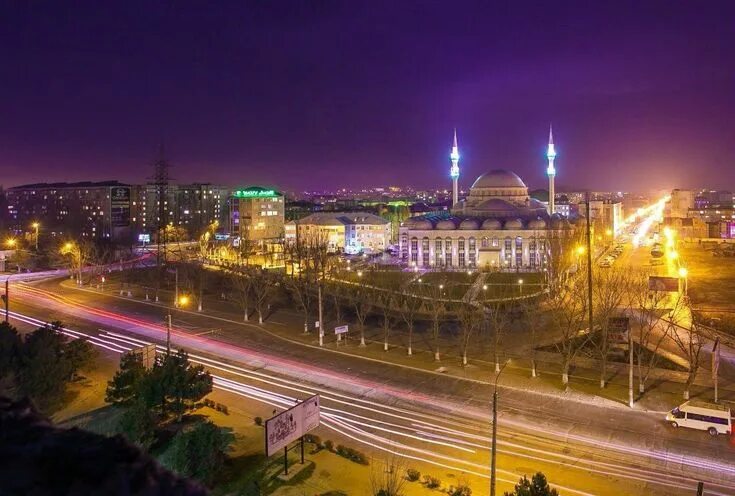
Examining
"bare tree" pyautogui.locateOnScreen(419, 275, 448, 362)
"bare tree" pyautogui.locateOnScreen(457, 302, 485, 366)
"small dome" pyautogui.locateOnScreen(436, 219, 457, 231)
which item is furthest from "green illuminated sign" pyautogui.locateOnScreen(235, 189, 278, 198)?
"bare tree" pyautogui.locateOnScreen(457, 302, 485, 366)

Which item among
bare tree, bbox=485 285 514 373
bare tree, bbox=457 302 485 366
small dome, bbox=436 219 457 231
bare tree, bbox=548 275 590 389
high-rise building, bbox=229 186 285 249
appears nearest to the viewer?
bare tree, bbox=548 275 590 389

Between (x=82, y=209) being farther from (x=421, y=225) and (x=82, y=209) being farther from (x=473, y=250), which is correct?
(x=473, y=250)

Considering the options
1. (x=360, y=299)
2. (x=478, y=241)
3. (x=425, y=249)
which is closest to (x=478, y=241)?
(x=478, y=241)

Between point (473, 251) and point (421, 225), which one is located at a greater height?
point (421, 225)

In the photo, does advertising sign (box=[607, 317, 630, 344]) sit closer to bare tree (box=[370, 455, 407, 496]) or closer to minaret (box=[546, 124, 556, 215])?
bare tree (box=[370, 455, 407, 496])

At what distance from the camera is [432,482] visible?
15.0 metres

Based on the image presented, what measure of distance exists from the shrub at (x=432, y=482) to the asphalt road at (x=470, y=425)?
3.37 ft

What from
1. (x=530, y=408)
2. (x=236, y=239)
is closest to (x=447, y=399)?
(x=530, y=408)

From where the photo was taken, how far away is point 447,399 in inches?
857

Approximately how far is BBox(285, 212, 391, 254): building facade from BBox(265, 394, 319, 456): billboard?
69.3 metres

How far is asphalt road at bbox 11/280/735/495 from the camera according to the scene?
Answer: 1570cm

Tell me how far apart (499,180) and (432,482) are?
7922 centimetres

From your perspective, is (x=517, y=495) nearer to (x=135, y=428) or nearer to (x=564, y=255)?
(x=135, y=428)

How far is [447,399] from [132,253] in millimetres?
71685
